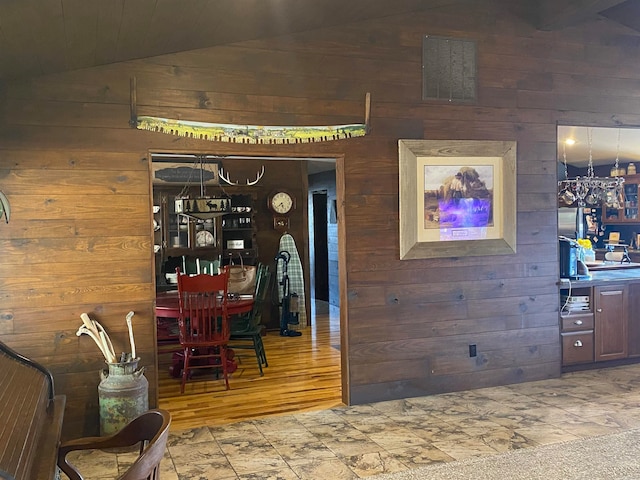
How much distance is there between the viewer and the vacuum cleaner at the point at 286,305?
7.23 metres

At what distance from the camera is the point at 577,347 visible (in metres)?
4.89

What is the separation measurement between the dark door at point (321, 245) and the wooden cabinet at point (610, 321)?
577 cm

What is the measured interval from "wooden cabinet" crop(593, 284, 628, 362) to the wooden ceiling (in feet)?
7.87

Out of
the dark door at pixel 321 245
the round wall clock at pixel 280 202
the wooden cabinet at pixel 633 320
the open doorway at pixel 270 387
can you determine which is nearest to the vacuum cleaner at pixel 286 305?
the open doorway at pixel 270 387

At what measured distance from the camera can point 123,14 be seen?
8.70ft

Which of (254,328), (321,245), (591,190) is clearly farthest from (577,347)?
(321,245)

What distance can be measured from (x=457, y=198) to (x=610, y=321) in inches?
77.3

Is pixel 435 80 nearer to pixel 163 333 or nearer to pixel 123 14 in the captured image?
pixel 123 14

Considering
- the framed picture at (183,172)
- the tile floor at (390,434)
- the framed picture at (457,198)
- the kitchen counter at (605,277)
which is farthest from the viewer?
the framed picture at (183,172)

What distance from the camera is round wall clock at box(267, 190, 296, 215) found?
7.61m

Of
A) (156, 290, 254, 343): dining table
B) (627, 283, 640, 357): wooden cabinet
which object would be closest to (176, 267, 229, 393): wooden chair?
(156, 290, 254, 343): dining table

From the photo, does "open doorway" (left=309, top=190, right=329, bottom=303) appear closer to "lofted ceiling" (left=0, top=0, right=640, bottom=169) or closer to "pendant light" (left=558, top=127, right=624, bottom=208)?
"pendant light" (left=558, top=127, right=624, bottom=208)

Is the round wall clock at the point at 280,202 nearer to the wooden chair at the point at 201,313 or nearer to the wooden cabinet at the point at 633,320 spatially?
the wooden chair at the point at 201,313

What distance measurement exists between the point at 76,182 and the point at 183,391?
2.06 metres
